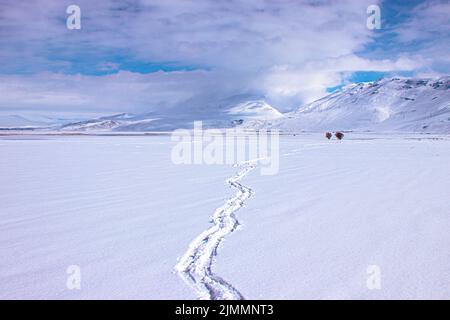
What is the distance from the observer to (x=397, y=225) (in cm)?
586

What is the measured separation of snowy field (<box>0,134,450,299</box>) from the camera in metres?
3.78

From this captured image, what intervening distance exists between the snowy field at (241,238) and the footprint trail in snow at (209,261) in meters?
0.07

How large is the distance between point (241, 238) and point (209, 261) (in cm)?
99

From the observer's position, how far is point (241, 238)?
528 cm

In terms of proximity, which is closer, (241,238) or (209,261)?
(209,261)

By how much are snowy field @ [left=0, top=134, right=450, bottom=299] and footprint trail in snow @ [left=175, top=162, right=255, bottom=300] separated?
72 mm

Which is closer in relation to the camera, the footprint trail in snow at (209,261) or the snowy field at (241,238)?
the footprint trail in snow at (209,261)

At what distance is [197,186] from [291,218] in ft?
13.0

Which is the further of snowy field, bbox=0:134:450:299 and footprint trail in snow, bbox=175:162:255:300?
snowy field, bbox=0:134:450:299

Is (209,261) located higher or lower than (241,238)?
lower

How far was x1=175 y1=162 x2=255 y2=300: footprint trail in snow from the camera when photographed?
3.63 m

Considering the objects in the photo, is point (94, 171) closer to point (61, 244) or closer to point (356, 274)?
point (61, 244)

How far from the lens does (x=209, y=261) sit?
4379mm

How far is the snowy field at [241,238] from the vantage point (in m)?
3.78
